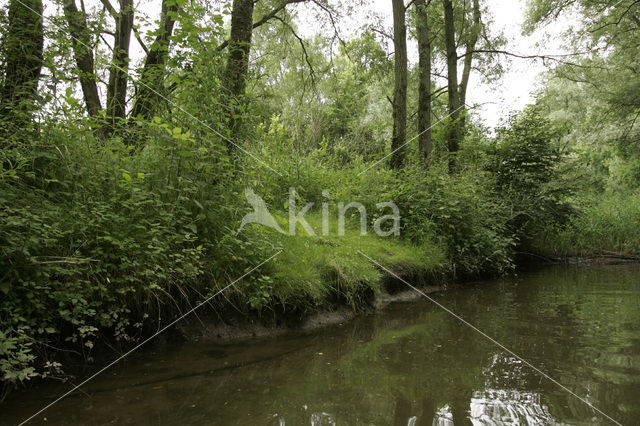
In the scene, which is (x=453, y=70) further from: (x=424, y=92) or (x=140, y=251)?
(x=140, y=251)

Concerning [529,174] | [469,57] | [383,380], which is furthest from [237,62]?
[469,57]

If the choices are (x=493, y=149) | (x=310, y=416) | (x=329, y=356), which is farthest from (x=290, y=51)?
(x=310, y=416)

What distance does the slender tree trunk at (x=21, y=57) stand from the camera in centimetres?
322

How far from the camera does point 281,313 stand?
4.23 meters

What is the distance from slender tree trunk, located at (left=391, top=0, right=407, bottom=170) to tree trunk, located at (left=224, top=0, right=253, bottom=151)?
4.47 meters

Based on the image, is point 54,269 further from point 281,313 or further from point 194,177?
point 281,313

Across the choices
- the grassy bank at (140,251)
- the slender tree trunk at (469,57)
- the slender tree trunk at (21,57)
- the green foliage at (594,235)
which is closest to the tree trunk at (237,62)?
the grassy bank at (140,251)

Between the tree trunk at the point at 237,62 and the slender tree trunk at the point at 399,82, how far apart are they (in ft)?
14.7

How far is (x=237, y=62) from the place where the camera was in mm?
4645

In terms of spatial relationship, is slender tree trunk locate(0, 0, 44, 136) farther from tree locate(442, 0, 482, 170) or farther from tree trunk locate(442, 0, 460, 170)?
tree trunk locate(442, 0, 460, 170)

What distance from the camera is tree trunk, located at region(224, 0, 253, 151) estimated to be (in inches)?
163

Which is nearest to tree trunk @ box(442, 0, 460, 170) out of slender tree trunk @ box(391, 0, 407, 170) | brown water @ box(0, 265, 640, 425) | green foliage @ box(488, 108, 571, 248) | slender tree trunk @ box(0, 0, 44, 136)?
green foliage @ box(488, 108, 571, 248)

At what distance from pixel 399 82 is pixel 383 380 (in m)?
7.35

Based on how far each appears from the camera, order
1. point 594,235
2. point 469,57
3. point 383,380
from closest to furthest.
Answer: point 383,380, point 594,235, point 469,57
